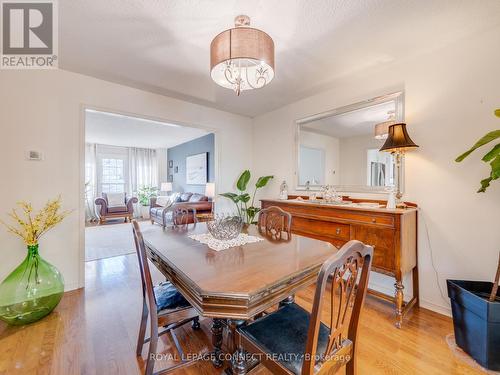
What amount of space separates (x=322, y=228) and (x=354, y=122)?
1.33m

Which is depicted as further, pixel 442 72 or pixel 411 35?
pixel 442 72

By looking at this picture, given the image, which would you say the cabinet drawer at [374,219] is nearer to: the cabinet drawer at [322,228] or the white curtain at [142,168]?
the cabinet drawer at [322,228]

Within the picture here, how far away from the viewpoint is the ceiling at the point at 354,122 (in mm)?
2430

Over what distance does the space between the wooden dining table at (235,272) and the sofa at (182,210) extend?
2.04 feet

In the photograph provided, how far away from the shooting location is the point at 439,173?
2062mm

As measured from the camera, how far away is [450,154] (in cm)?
201

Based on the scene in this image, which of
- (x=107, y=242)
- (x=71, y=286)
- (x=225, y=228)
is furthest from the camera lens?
(x=107, y=242)

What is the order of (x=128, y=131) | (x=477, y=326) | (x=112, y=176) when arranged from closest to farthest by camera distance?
(x=477, y=326) → (x=128, y=131) → (x=112, y=176)

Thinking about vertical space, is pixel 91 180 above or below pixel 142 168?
below

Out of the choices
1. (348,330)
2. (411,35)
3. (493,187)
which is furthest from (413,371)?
(411,35)

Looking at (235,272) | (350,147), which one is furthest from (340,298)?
(350,147)

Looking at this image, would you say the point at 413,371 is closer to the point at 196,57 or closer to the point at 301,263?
the point at 301,263

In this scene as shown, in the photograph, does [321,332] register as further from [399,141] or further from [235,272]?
[399,141]

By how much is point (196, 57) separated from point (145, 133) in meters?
4.32
